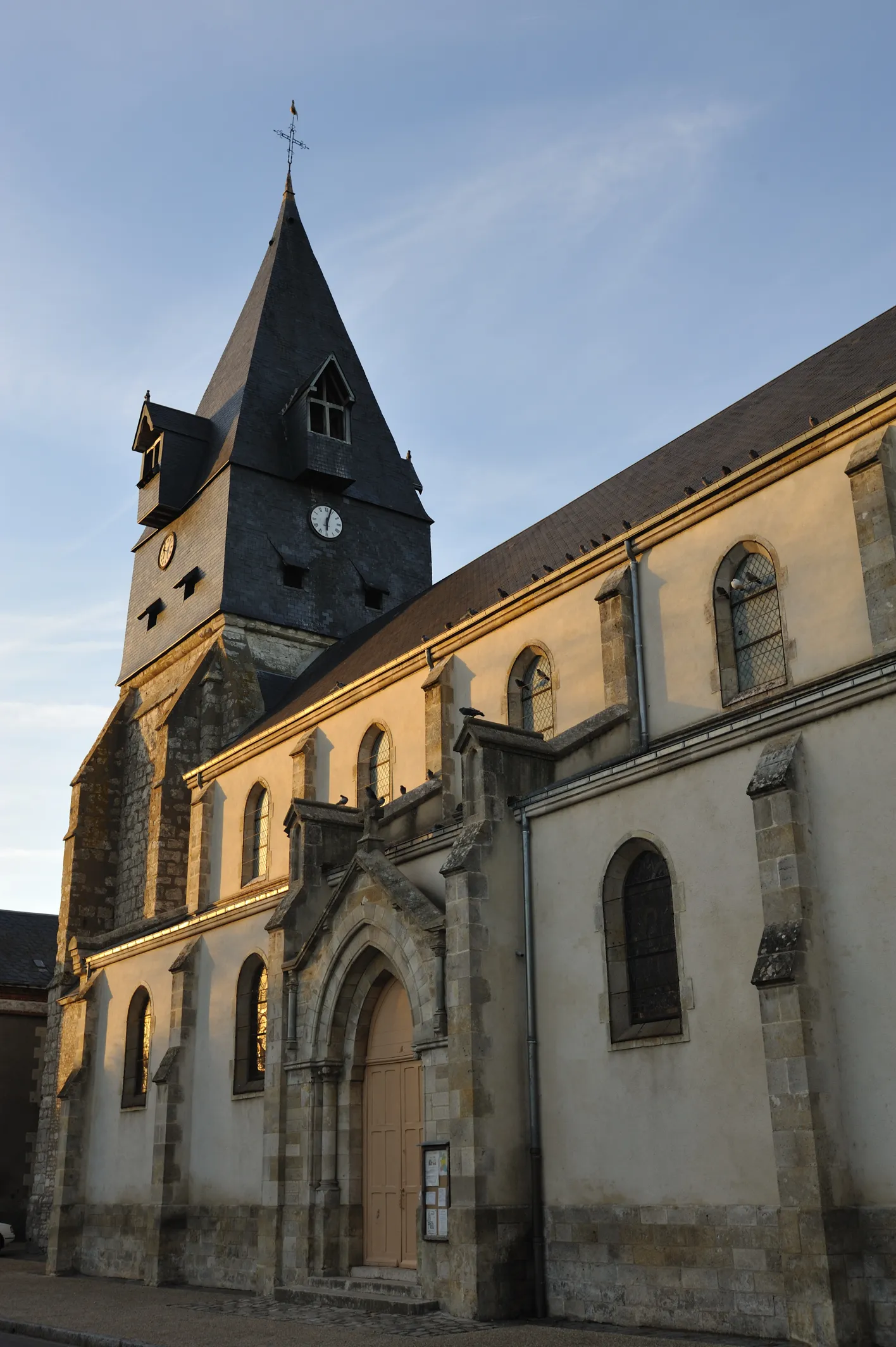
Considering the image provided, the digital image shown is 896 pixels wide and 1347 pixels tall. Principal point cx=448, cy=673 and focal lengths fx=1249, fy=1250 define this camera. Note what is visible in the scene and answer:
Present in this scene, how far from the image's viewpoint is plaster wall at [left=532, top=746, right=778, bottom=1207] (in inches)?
443

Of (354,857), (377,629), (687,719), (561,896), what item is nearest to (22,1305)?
(354,857)

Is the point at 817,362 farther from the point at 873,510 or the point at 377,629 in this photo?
the point at 377,629

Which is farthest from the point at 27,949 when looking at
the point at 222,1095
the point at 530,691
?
the point at 530,691

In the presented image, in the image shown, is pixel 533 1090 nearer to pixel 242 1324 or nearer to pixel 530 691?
pixel 242 1324

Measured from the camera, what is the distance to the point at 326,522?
35.0 m

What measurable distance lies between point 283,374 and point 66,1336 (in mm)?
28643

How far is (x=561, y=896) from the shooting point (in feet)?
45.5

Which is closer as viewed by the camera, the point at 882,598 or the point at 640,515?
the point at 882,598

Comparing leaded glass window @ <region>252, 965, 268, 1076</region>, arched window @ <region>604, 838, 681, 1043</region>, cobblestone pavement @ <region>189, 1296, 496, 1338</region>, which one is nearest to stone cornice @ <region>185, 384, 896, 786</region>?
arched window @ <region>604, 838, 681, 1043</region>

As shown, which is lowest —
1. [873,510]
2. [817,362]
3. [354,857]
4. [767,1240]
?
[767,1240]

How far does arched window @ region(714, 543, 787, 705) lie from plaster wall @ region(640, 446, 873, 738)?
0.44 feet

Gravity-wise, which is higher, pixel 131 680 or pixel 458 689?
pixel 131 680

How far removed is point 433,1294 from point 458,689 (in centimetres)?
1036

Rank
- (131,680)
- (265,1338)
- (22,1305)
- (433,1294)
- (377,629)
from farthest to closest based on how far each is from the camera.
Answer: (131,680), (377,629), (22,1305), (433,1294), (265,1338)
